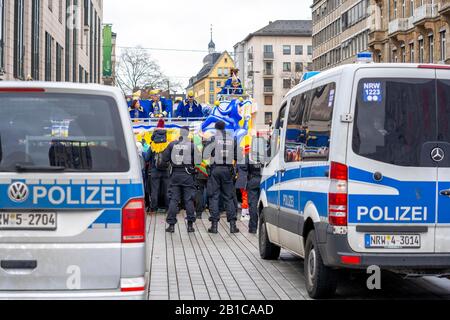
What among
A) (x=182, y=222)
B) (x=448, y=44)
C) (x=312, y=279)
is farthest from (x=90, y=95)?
(x=448, y=44)

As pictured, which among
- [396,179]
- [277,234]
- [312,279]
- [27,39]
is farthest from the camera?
[27,39]

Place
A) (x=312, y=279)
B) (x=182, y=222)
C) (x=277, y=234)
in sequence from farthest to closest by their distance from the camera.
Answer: (x=182, y=222), (x=277, y=234), (x=312, y=279)

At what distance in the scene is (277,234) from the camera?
33.0 feet

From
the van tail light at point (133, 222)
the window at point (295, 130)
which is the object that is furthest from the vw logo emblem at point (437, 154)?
the van tail light at point (133, 222)

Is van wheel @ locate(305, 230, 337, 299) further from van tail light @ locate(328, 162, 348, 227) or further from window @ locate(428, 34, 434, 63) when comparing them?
window @ locate(428, 34, 434, 63)

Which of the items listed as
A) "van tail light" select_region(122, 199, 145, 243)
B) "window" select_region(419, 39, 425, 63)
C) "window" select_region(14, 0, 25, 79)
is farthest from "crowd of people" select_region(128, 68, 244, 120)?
"window" select_region(419, 39, 425, 63)

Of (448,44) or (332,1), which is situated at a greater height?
(332,1)

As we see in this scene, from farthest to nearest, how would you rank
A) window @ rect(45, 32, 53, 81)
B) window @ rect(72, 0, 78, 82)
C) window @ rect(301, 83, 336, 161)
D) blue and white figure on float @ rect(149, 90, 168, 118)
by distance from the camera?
window @ rect(72, 0, 78, 82) → window @ rect(45, 32, 53, 81) → blue and white figure on float @ rect(149, 90, 168, 118) → window @ rect(301, 83, 336, 161)

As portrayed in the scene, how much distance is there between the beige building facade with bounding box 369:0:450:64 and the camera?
48.3 meters

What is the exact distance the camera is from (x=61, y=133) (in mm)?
5508

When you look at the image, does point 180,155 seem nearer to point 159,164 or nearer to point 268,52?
point 159,164

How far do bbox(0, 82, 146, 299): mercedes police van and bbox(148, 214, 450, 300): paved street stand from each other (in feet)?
9.17
